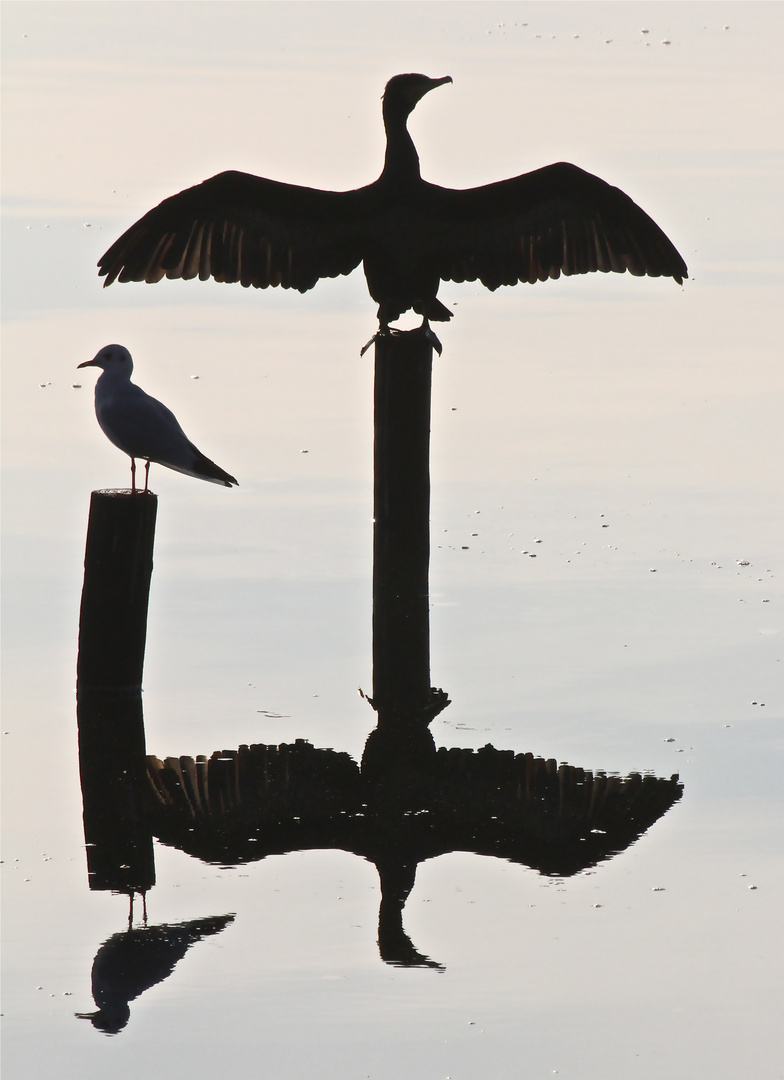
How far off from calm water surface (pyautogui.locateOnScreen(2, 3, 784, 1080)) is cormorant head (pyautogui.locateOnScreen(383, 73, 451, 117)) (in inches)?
77.0

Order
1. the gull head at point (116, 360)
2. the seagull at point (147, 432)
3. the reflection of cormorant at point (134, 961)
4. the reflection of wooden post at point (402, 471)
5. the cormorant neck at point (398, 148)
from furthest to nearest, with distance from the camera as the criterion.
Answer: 1. the cormorant neck at point (398, 148)
2. the reflection of wooden post at point (402, 471)
3. the gull head at point (116, 360)
4. the seagull at point (147, 432)
5. the reflection of cormorant at point (134, 961)

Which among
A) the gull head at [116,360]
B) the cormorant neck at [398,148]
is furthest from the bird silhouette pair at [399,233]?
the gull head at [116,360]

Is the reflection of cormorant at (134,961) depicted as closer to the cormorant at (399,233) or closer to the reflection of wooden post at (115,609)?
the reflection of wooden post at (115,609)

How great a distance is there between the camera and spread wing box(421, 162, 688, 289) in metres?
9.20

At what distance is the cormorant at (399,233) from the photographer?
9125 millimetres

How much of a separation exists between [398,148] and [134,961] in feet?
15.5

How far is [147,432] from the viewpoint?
7828 mm

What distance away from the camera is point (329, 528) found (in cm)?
966

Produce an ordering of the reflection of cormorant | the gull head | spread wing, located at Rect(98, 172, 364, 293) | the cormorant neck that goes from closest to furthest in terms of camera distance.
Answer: the reflection of cormorant
the gull head
the cormorant neck
spread wing, located at Rect(98, 172, 364, 293)

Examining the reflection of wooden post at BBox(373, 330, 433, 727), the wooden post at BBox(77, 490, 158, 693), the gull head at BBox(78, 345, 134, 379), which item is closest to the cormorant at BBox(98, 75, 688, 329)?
Answer: the reflection of wooden post at BBox(373, 330, 433, 727)

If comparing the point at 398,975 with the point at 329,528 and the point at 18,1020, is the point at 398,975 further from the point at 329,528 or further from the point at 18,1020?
the point at 329,528

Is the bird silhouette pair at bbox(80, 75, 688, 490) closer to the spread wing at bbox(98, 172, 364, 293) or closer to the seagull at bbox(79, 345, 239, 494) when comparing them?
the spread wing at bbox(98, 172, 364, 293)

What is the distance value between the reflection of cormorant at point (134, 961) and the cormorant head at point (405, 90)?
4614 millimetres

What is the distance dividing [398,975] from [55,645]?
10.7ft
